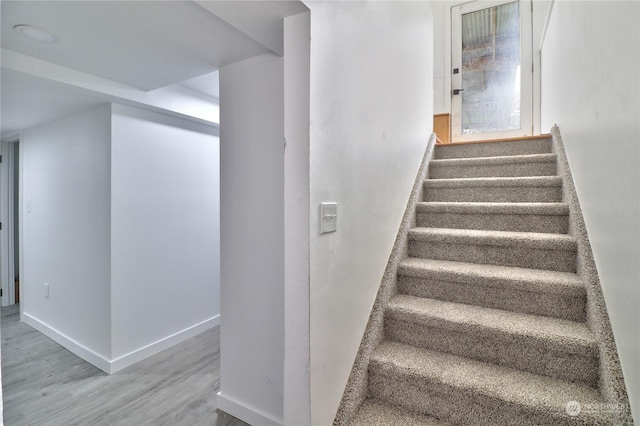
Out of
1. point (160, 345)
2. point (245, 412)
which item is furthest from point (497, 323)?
point (160, 345)

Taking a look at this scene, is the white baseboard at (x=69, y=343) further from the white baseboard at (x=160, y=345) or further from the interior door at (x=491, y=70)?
the interior door at (x=491, y=70)

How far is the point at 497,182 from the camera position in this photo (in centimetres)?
232

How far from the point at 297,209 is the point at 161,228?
1.97m

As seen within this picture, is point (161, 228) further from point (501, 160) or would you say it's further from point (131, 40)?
point (501, 160)

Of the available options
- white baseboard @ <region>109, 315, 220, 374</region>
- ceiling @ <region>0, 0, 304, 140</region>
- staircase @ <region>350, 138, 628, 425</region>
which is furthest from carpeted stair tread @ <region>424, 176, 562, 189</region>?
white baseboard @ <region>109, 315, 220, 374</region>

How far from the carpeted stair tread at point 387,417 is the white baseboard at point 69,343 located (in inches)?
76.8

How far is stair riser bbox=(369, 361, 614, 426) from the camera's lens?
47.2 inches

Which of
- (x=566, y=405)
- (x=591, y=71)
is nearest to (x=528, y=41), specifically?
(x=591, y=71)

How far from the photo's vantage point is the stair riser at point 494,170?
242cm

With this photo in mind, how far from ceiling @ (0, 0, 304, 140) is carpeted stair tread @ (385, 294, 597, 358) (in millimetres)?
1426

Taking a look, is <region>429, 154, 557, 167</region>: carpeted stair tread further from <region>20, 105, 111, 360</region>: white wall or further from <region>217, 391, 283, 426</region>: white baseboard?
<region>20, 105, 111, 360</region>: white wall

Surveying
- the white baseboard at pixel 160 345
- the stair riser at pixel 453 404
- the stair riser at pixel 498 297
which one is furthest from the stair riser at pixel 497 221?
the white baseboard at pixel 160 345

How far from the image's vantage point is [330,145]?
131cm

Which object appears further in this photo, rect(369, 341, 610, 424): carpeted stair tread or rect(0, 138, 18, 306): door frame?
rect(0, 138, 18, 306): door frame
